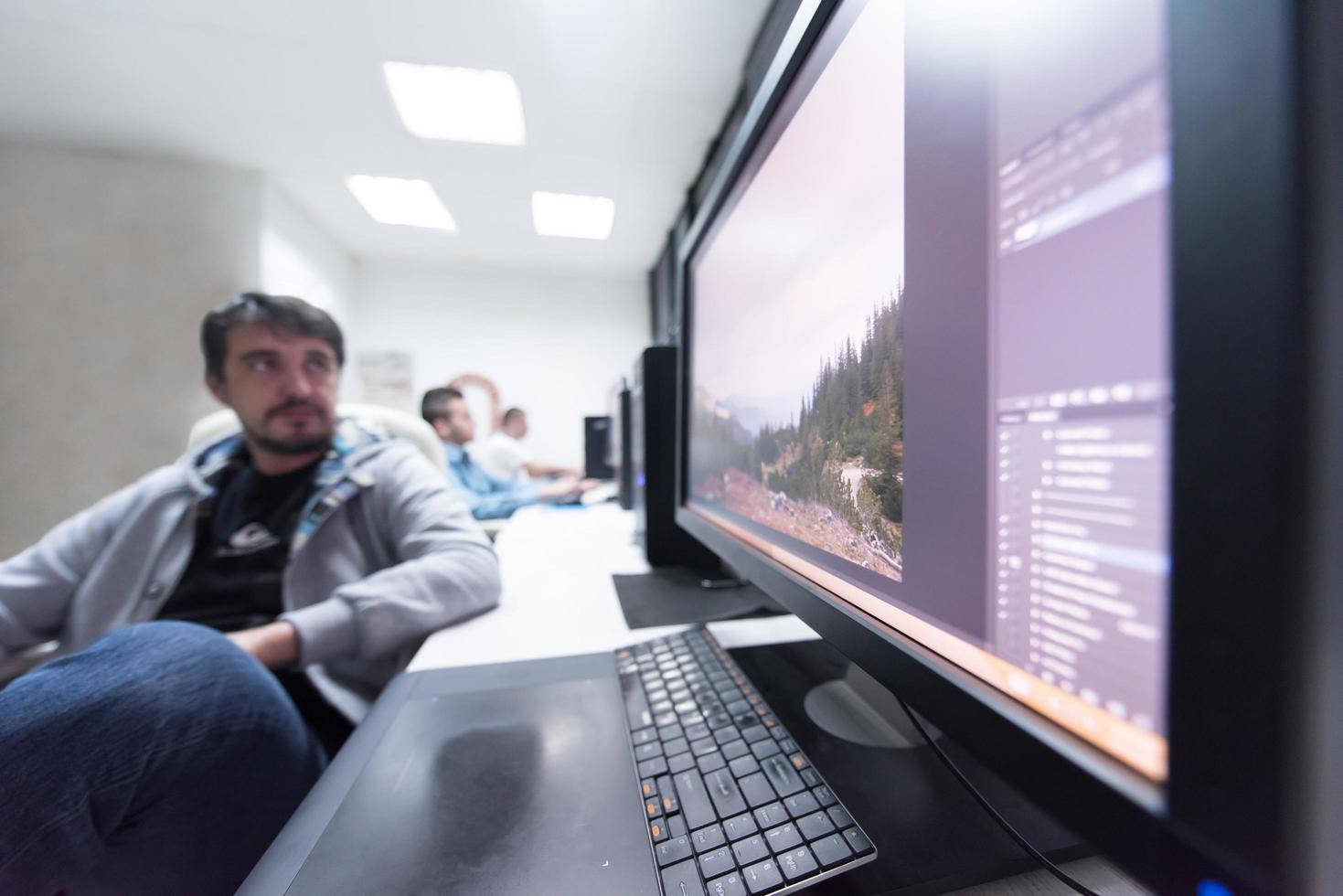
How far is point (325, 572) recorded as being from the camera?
741mm

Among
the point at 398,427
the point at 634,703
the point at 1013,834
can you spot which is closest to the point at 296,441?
the point at 398,427

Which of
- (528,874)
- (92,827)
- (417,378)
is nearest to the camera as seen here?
(528,874)

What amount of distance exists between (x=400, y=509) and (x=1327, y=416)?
91 cm

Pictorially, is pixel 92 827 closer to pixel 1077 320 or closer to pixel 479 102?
pixel 1077 320

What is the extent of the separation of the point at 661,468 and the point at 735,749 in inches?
20.6

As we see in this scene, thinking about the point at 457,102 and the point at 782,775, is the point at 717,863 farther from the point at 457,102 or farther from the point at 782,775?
the point at 457,102

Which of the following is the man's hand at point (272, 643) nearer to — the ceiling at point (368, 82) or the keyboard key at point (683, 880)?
the keyboard key at point (683, 880)

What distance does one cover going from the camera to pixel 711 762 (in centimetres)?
26

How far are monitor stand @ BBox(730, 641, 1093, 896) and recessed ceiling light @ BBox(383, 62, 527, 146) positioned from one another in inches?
76.7

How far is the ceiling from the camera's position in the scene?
1.31 metres

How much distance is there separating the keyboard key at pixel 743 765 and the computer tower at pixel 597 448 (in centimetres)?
153

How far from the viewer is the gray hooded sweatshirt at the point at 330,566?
1.87 ft

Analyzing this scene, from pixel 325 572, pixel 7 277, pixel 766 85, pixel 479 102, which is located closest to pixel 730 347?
pixel 766 85

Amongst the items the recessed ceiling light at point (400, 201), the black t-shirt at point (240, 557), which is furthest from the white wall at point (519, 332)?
the black t-shirt at point (240, 557)
